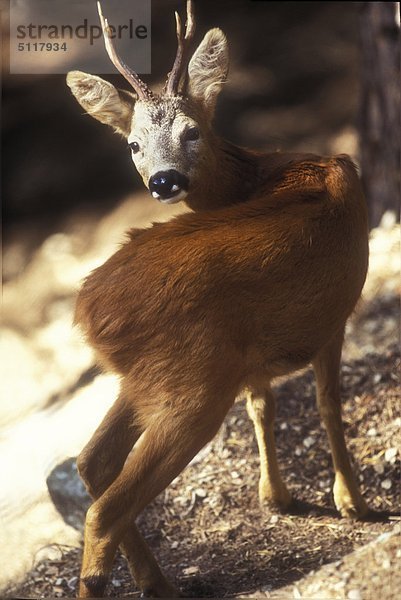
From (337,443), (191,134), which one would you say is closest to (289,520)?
(337,443)

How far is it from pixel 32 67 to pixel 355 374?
2690 millimetres

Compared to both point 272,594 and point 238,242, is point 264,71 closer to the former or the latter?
point 238,242

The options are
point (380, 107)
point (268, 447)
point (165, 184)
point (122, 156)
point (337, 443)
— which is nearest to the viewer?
point (165, 184)

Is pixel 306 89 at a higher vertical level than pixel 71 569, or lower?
higher

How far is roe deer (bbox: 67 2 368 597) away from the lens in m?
3.81

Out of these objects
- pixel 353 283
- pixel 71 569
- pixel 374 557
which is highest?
pixel 353 283

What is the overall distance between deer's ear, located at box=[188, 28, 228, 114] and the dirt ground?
214 centimetres

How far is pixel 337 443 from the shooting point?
4926mm

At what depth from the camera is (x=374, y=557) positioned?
12.9ft

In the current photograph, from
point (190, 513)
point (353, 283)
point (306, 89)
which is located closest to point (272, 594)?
point (190, 513)

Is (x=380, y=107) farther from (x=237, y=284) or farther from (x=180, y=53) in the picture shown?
(x=237, y=284)

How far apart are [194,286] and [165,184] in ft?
1.64

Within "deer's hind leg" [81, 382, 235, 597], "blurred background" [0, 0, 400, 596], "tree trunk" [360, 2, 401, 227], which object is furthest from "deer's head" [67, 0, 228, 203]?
"tree trunk" [360, 2, 401, 227]

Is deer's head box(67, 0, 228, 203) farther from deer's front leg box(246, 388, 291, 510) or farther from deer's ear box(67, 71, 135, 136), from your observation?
deer's front leg box(246, 388, 291, 510)
